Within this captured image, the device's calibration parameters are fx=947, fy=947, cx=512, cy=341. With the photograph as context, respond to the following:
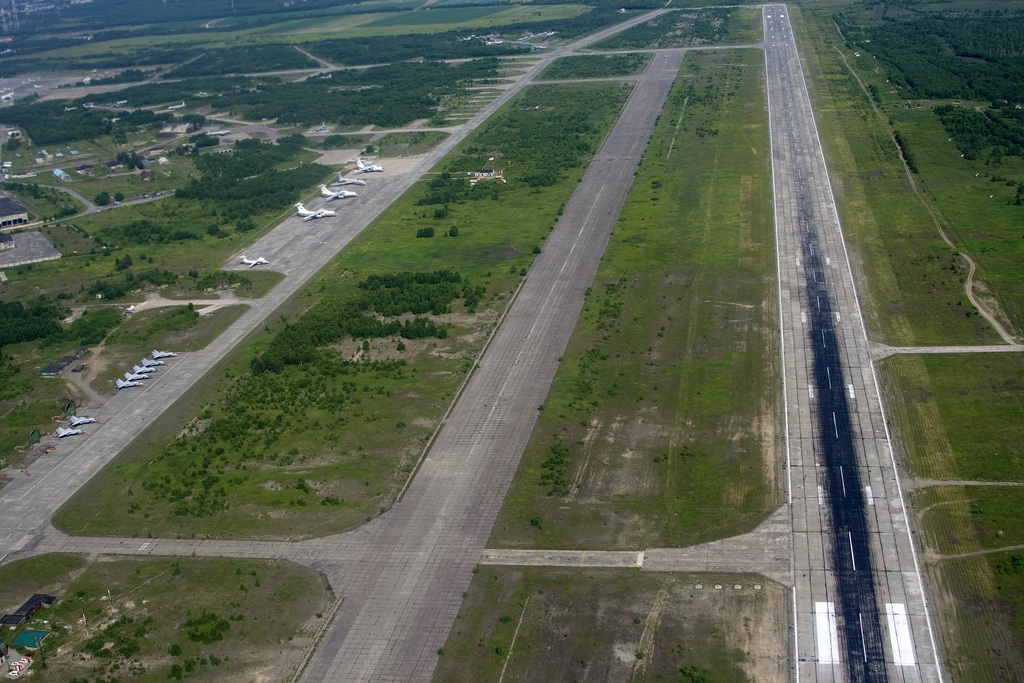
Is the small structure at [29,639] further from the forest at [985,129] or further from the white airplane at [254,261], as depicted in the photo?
the forest at [985,129]

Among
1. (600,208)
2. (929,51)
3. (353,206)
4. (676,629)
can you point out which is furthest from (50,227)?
(929,51)

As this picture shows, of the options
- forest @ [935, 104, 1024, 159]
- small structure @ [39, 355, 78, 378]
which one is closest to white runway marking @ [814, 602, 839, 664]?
small structure @ [39, 355, 78, 378]

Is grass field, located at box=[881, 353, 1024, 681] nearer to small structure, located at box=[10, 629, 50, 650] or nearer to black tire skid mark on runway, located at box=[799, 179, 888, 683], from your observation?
black tire skid mark on runway, located at box=[799, 179, 888, 683]

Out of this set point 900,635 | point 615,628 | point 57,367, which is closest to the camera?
point 900,635

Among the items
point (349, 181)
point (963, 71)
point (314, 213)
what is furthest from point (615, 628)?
point (963, 71)

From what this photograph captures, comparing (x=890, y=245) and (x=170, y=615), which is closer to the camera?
(x=170, y=615)

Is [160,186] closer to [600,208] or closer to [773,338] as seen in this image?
[600,208]

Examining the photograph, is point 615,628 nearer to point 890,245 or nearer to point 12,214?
point 890,245
